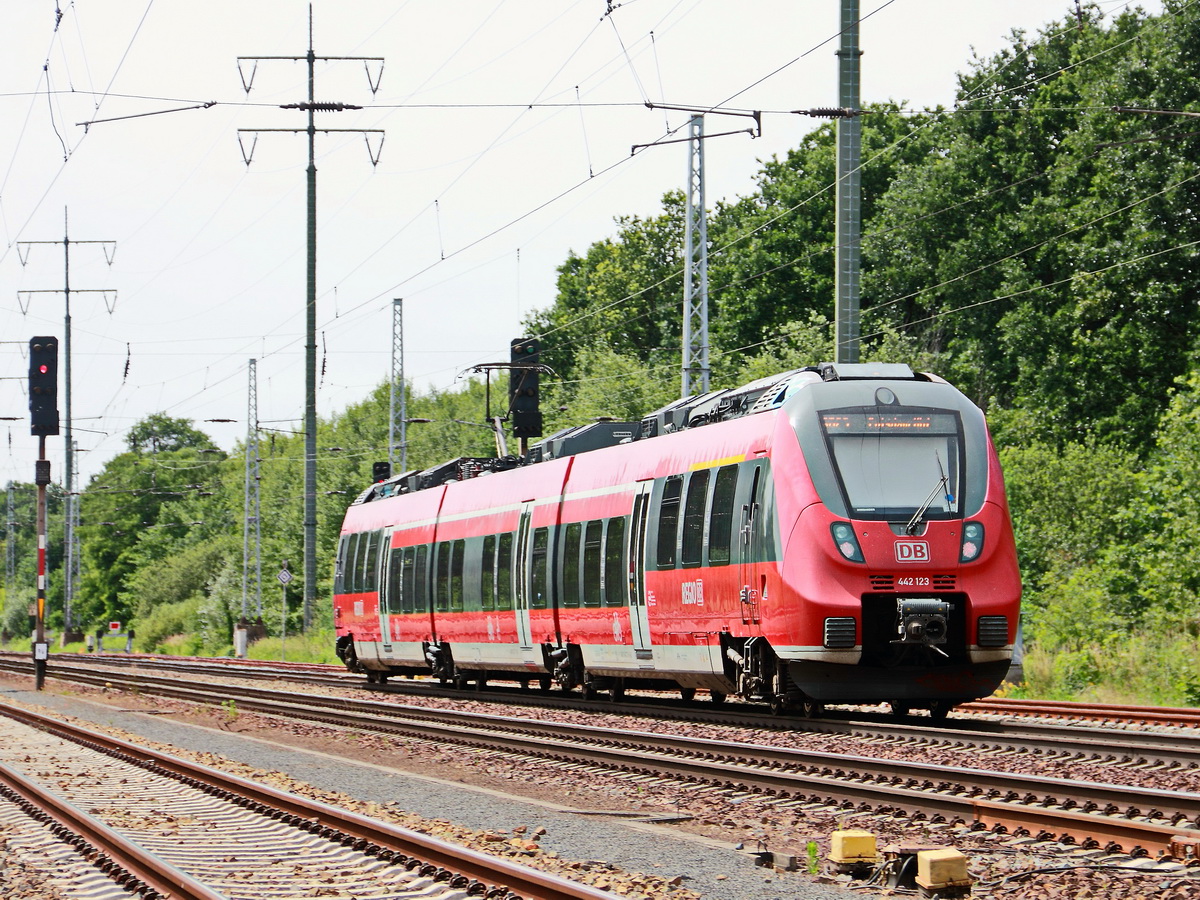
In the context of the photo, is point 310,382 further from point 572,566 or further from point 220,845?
point 220,845

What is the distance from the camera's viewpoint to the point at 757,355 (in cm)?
6344

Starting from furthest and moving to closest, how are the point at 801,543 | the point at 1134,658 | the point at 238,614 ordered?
1. the point at 238,614
2. the point at 1134,658
3. the point at 801,543

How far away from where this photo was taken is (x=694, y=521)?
18688mm

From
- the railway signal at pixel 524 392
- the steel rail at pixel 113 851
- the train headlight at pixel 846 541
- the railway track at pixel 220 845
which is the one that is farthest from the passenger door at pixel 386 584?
the steel rail at pixel 113 851

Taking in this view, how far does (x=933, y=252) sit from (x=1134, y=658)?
33.6m

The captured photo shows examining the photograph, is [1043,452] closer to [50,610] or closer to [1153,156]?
[1153,156]

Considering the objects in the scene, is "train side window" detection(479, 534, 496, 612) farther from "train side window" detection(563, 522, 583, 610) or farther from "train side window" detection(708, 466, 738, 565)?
"train side window" detection(708, 466, 738, 565)

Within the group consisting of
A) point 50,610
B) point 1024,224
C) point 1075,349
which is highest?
point 1024,224

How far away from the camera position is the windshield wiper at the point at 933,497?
638 inches

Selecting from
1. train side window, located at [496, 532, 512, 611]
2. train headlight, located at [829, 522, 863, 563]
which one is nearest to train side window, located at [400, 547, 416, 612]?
train side window, located at [496, 532, 512, 611]

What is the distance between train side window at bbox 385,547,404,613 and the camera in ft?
101

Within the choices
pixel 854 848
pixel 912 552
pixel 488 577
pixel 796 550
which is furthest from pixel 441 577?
pixel 854 848

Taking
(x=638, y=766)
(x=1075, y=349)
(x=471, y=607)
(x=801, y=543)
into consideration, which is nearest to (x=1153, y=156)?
(x=1075, y=349)

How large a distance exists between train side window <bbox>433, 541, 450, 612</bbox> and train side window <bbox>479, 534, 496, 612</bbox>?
5.83 ft
